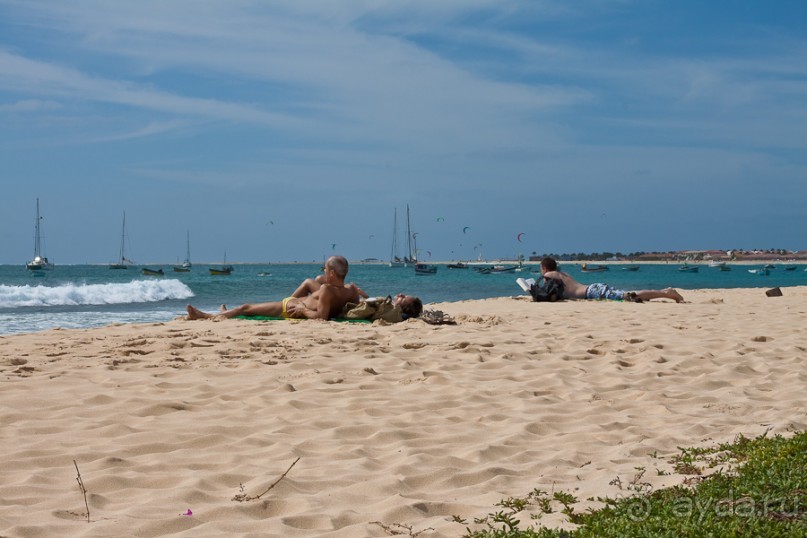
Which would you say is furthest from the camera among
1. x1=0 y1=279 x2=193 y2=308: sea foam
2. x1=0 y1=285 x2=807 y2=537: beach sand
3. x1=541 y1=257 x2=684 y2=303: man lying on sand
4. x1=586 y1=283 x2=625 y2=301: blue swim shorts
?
x1=0 y1=279 x2=193 y2=308: sea foam

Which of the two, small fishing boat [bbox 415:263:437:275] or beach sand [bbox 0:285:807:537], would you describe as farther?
small fishing boat [bbox 415:263:437:275]

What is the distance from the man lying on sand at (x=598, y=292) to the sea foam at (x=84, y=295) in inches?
643

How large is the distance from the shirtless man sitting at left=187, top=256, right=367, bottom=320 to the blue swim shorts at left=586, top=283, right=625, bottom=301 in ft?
19.5

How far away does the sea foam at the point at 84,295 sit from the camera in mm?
24375

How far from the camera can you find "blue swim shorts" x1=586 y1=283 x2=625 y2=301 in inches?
595

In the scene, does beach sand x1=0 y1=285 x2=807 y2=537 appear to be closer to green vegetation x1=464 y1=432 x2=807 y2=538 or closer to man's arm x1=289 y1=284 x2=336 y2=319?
green vegetation x1=464 y1=432 x2=807 y2=538

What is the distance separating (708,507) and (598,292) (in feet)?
41.4

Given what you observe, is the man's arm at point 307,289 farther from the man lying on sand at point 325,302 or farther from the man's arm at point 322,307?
the man's arm at point 322,307

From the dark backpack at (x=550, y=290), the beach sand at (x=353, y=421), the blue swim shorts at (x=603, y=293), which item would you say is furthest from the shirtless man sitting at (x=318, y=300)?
the blue swim shorts at (x=603, y=293)

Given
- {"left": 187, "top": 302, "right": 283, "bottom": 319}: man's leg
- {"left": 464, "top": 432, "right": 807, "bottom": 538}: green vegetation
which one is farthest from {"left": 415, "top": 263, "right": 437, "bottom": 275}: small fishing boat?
{"left": 464, "top": 432, "right": 807, "bottom": 538}: green vegetation

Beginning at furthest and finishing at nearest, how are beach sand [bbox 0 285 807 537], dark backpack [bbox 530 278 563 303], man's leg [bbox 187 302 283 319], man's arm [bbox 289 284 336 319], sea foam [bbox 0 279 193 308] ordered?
sea foam [bbox 0 279 193 308], dark backpack [bbox 530 278 563 303], man's leg [bbox 187 302 283 319], man's arm [bbox 289 284 336 319], beach sand [bbox 0 285 807 537]

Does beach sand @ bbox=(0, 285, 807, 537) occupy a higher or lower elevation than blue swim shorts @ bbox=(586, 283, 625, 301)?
lower

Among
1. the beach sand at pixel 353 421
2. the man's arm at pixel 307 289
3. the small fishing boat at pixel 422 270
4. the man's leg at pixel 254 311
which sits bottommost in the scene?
the small fishing boat at pixel 422 270

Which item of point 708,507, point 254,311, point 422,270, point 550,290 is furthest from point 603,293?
point 422,270
